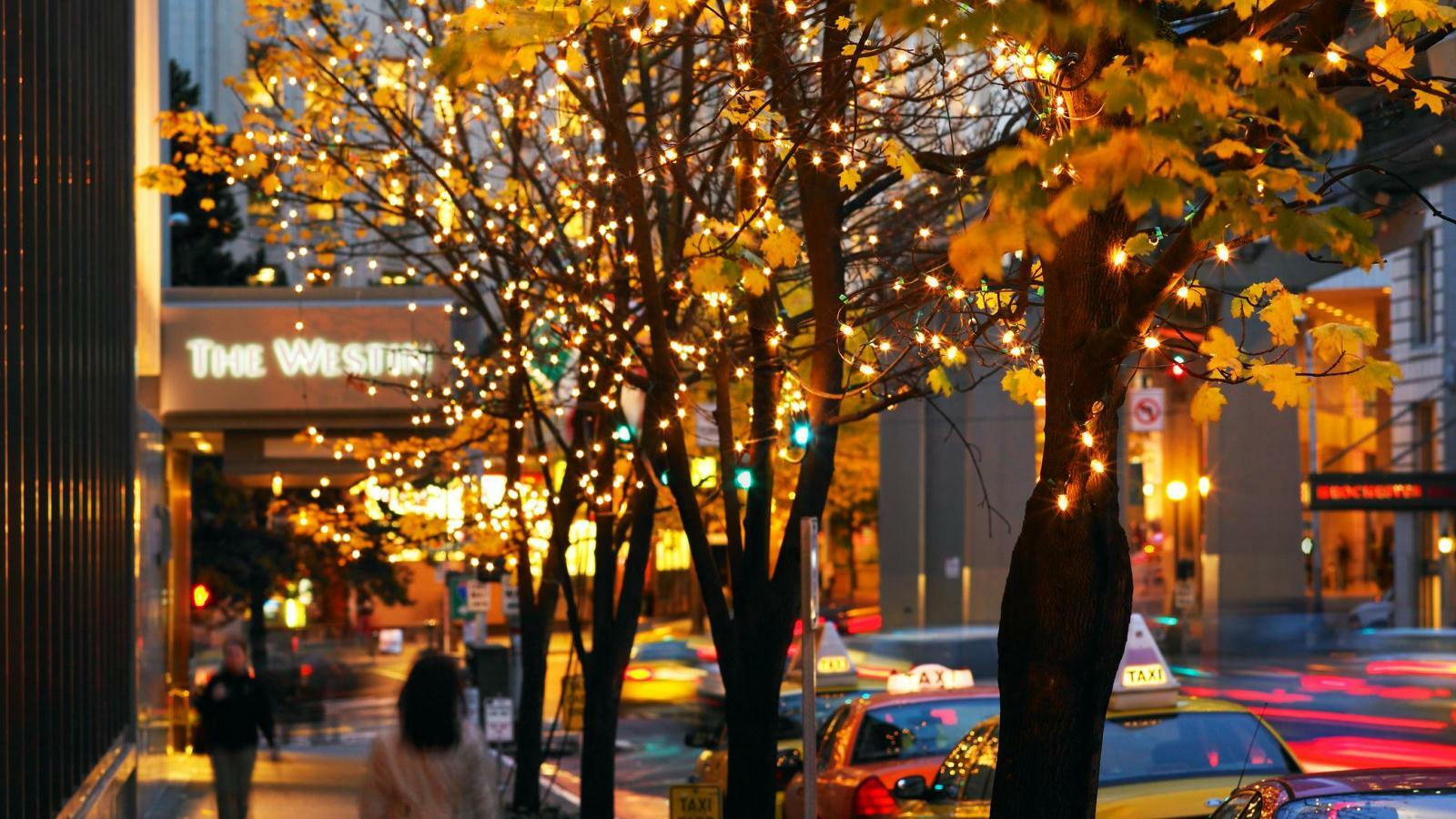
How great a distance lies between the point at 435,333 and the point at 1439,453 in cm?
2980

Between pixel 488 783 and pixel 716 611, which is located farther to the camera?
pixel 716 611

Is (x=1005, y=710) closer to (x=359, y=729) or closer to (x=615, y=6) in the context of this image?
(x=615, y=6)

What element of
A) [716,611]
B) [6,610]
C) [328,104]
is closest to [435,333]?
[328,104]

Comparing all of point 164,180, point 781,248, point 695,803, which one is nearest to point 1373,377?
point 781,248

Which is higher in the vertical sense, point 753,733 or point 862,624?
point 753,733

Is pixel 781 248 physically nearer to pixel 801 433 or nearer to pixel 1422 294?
pixel 801 433

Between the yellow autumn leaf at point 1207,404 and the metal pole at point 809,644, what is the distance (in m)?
2.19

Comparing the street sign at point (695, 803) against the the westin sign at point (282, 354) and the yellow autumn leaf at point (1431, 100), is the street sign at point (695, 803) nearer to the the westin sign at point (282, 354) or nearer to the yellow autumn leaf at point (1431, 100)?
the yellow autumn leaf at point (1431, 100)

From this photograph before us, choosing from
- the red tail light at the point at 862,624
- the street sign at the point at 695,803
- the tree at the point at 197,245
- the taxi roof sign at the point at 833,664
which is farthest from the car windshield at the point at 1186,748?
the tree at the point at 197,245

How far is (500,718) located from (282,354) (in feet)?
16.7

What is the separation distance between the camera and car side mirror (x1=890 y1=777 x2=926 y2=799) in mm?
10992

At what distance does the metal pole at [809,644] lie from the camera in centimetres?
839

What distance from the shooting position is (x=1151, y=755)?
1108 centimetres

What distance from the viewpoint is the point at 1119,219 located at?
22.3 feet
